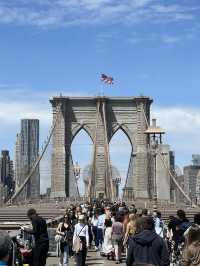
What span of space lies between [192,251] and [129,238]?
267 inches

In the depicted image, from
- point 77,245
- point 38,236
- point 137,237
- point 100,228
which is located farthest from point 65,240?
point 137,237

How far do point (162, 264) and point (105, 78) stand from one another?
245ft

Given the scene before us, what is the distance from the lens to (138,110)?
82812 mm

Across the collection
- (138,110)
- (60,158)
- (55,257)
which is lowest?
(55,257)

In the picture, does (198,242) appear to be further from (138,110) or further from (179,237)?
(138,110)

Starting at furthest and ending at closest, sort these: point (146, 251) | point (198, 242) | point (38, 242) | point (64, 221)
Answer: point (64, 221), point (38, 242), point (146, 251), point (198, 242)

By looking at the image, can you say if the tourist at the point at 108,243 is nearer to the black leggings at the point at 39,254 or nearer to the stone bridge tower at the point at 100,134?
the black leggings at the point at 39,254

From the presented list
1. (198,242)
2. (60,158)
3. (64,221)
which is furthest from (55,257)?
(60,158)

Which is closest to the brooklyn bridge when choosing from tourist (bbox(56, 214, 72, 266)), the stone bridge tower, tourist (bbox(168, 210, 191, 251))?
the stone bridge tower

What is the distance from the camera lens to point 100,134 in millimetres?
82375

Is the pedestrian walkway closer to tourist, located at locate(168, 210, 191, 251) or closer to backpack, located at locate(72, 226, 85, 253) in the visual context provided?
backpack, located at locate(72, 226, 85, 253)

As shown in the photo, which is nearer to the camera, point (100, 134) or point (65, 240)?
point (65, 240)

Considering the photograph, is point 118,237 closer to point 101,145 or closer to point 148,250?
point 148,250

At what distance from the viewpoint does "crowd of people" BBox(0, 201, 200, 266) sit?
27.0ft
